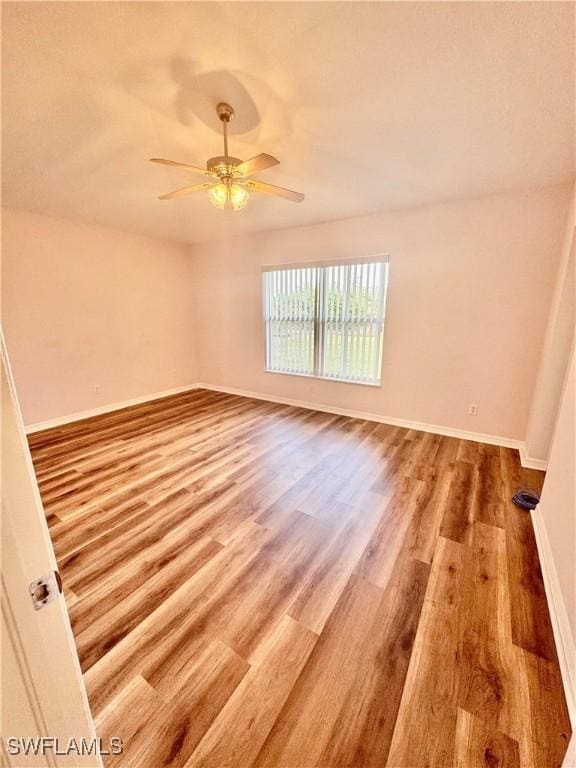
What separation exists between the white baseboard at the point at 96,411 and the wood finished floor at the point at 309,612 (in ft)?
4.22

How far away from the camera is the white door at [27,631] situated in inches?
18.9

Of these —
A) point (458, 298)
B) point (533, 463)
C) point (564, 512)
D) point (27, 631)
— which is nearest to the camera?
point (27, 631)

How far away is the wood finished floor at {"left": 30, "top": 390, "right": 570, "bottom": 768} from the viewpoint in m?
1.01

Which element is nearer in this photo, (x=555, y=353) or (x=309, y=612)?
(x=309, y=612)

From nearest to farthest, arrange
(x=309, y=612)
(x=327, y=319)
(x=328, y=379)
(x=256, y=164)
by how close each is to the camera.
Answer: (x=309, y=612)
(x=256, y=164)
(x=327, y=319)
(x=328, y=379)

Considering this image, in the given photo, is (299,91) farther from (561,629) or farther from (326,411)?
(326,411)

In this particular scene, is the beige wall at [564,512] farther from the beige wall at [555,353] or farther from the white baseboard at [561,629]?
the beige wall at [555,353]

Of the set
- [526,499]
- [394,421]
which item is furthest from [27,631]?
[394,421]

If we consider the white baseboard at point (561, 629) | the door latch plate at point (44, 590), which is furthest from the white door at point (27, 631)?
the white baseboard at point (561, 629)

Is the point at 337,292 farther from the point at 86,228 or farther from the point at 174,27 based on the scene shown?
the point at 86,228

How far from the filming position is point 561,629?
4.26 ft

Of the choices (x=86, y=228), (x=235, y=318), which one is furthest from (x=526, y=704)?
(x=86, y=228)

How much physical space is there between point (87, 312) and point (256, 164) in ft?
11.2

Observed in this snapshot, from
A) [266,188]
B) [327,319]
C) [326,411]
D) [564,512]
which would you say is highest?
[266,188]
